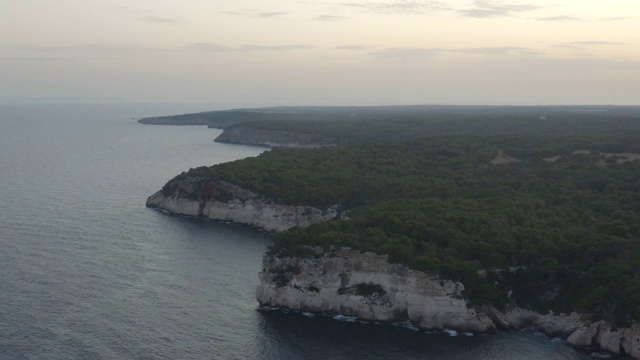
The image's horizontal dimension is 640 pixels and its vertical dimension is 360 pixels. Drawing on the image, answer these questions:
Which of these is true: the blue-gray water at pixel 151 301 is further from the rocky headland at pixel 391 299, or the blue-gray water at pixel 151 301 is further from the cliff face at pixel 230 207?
the cliff face at pixel 230 207

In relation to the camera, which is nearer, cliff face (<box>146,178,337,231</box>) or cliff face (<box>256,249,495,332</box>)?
cliff face (<box>256,249,495,332</box>)

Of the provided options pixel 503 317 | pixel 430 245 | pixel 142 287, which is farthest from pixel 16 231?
pixel 503 317

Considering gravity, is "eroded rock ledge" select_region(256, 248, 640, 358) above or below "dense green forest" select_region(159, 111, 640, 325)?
below

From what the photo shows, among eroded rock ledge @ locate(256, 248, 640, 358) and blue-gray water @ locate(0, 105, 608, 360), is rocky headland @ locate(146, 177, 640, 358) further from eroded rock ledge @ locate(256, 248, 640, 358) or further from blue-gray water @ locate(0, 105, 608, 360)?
blue-gray water @ locate(0, 105, 608, 360)

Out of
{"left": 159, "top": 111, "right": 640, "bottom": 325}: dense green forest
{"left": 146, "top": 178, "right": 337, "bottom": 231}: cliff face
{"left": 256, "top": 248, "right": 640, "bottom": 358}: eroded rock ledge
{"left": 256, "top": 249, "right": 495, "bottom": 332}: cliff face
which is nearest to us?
{"left": 256, "top": 248, "right": 640, "bottom": 358}: eroded rock ledge

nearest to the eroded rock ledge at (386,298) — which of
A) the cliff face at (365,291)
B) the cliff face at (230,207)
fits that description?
the cliff face at (365,291)

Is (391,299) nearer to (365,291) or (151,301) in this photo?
(365,291)

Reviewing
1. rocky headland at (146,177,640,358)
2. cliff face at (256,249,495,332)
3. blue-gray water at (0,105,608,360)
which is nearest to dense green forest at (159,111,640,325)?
rocky headland at (146,177,640,358)
